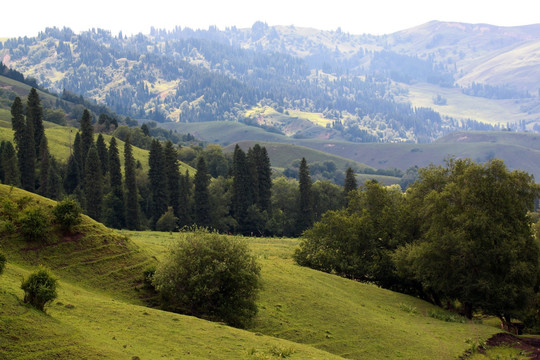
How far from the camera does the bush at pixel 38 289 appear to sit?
27.8m

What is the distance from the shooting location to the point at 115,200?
141 metres

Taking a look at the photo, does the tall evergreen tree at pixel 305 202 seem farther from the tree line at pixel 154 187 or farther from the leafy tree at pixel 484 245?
the leafy tree at pixel 484 245

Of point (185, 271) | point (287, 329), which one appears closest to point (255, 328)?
point (287, 329)

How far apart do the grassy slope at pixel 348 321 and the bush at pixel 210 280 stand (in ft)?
8.77

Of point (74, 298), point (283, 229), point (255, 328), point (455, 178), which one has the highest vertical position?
point (455, 178)

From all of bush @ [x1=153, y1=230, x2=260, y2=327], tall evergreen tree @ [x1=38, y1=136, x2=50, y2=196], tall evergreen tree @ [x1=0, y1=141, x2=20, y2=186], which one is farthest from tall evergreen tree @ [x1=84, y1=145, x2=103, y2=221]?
bush @ [x1=153, y1=230, x2=260, y2=327]

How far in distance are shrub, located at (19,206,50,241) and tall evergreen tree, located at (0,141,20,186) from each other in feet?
313

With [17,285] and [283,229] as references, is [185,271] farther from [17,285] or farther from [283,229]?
[283,229]

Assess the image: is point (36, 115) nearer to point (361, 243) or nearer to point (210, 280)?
point (361, 243)

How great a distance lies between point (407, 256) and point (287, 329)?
24.2 metres

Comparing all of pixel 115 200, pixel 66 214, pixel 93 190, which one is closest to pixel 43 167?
pixel 93 190

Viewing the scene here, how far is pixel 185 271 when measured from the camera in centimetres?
4097

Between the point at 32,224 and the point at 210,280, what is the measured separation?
1446 cm

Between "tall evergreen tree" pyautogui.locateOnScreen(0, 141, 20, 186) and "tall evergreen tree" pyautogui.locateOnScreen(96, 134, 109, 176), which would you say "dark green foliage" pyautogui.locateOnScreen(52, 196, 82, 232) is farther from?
"tall evergreen tree" pyautogui.locateOnScreen(96, 134, 109, 176)
